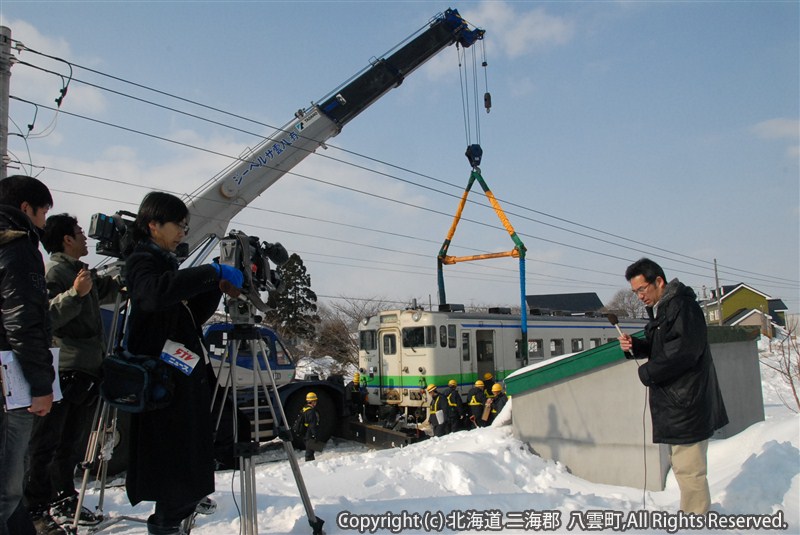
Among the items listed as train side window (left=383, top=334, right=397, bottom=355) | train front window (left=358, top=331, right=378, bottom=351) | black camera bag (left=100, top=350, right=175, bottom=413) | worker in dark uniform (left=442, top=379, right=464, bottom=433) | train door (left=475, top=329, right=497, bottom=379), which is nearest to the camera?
black camera bag (left=100, top=350, right=175, bottom=413)

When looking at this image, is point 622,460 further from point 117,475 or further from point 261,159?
point 261,159

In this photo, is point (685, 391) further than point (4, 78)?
No

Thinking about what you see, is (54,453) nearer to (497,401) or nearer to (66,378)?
(66,378)

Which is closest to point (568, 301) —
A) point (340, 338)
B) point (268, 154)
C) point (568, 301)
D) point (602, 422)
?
point (568, 301)

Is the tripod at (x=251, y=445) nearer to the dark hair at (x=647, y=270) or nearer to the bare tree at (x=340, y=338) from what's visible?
the dark hair at (x=647, y=270)

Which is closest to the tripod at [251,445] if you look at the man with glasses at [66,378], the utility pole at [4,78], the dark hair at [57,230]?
the man with glasses at [66,378]

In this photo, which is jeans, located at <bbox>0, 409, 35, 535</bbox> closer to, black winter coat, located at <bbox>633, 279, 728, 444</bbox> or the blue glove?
the blue glove

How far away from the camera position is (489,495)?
3.97 meters

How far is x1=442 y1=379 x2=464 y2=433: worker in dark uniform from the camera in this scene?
454 inches

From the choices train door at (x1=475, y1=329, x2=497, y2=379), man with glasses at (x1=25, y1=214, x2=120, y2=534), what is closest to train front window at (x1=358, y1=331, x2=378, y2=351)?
train door at (x1=475, y1=329, x2=497, y2=379)

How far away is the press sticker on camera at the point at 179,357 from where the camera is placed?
263 cm

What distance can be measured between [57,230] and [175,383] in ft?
6.40

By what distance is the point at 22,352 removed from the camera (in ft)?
7.81

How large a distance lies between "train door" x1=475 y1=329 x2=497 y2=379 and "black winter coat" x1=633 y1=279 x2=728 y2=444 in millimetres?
11764
